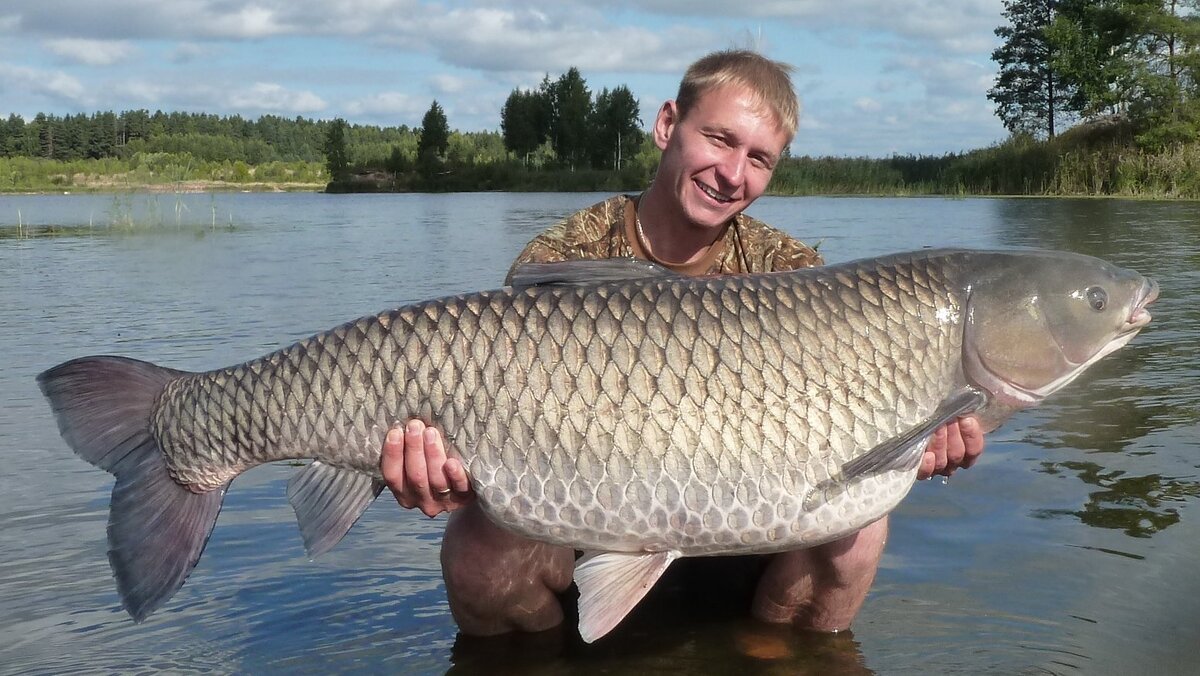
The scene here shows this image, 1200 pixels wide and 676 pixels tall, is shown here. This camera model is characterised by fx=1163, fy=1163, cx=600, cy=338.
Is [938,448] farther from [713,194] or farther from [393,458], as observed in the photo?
[393,458]

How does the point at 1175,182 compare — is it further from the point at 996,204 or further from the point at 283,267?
the point at 283,267

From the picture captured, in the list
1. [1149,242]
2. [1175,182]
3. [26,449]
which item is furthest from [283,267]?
[1175,182]

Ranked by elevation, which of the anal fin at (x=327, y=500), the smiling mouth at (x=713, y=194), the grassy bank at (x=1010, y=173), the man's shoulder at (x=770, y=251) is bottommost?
the anal fin at (x=327, y=500)

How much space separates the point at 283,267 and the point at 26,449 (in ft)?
34.5

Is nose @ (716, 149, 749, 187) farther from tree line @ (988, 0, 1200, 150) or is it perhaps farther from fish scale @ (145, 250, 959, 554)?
tree line @ (988, 0, 1200, 150)

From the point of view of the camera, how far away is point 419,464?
2.96 meters

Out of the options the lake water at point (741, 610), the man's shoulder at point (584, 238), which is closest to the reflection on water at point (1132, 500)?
the lake water at point (741, 610)

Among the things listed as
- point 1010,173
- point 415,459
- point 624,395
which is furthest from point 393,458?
point 1010,173

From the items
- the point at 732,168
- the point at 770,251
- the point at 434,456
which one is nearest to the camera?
the point at 434,456

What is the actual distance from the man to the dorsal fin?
66cm

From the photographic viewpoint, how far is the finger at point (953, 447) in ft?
10.2

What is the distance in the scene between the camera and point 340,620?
3873 mm

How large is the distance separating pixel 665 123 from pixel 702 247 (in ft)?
1.55

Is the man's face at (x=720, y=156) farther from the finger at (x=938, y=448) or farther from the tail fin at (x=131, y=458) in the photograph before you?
the tail fin at (x=131, y=458)
